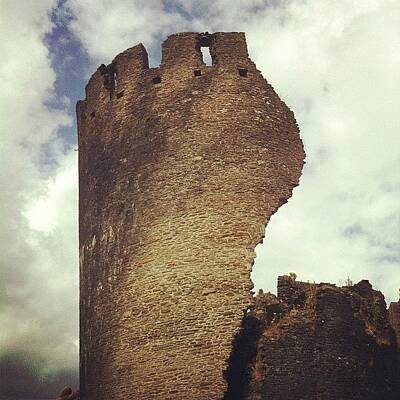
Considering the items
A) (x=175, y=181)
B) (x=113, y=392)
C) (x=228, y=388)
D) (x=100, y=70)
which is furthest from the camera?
(x=100, y=70)

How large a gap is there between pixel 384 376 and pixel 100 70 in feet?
28.9

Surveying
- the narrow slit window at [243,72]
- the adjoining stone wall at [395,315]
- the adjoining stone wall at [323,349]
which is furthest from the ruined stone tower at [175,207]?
the adjoining stone wall at [395,315]

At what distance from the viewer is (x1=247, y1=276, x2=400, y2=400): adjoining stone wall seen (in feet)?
35.5

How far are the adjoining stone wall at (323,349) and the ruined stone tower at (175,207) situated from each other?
82 cm

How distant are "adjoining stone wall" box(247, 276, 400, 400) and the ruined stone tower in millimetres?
820

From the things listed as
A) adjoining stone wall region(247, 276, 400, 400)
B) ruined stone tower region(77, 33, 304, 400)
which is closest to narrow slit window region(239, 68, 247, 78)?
ruined stone tower region(77, 33, 304, 400)

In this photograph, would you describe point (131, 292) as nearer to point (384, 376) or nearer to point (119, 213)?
point (119, 213)

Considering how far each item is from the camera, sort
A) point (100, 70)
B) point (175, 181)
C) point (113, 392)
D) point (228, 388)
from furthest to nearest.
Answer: point (100, 70) → point (175, 181) → point (113, 392) → point (228, 388)

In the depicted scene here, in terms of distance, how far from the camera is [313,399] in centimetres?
1074

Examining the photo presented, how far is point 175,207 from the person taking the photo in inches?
470

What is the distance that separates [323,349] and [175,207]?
12.0 ft

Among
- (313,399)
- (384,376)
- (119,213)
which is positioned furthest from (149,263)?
(384,376)

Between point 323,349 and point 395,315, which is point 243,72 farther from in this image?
point 395,315

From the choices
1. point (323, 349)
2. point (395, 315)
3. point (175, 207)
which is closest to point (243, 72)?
point (175, 207)
